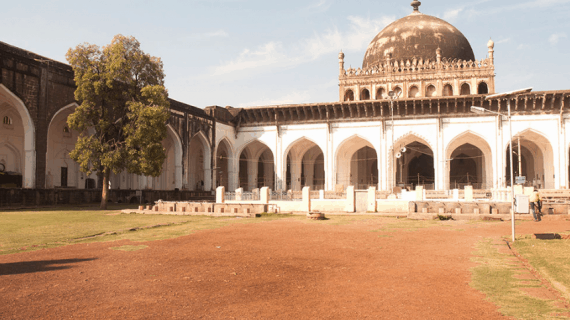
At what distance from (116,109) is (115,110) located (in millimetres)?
66

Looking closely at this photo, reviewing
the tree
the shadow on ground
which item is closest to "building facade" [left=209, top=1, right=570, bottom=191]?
the tree

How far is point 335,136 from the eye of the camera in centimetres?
3059

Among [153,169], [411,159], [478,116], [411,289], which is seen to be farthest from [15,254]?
[411,159]

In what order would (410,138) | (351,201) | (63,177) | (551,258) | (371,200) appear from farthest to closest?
(410,138) → (63,177) → (351,201) → (371,200) → (551,258)

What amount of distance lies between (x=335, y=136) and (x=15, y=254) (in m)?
24.8

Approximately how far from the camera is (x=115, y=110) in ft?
64.0

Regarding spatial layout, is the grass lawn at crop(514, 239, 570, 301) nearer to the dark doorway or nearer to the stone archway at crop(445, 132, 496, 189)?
the stone archway at crop(445, 132, 496, 189)

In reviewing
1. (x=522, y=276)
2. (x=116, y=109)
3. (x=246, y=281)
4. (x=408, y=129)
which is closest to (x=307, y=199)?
(x=116, y=109)

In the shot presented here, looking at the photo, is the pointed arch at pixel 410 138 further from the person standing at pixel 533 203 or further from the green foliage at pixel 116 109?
the green foliage at pixel 116 109

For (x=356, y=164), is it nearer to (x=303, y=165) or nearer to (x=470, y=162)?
(x=303, y=165)

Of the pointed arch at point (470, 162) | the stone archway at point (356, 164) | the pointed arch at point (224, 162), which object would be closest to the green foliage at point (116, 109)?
the pointed arch at point (224, 162)

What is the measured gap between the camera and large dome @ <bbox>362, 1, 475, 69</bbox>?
3412 cm

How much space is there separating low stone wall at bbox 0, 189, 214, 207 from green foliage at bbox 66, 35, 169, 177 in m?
2.39

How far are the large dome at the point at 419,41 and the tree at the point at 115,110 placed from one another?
21.5 meters
